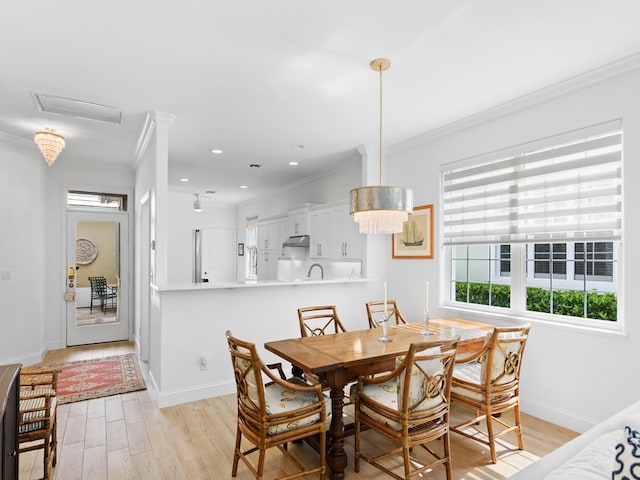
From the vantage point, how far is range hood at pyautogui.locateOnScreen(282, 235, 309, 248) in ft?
19.7

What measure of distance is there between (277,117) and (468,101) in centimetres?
181

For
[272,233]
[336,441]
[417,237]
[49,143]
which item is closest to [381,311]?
[417,237]

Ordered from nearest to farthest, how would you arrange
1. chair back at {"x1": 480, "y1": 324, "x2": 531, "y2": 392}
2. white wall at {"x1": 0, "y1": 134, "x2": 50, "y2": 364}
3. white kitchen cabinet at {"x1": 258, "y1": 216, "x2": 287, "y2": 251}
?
chair back at {"x1": 480, "y1": 324, "x2": 531, "y2": 392} < white wall at {"x1": 0, "y1": 134, "x2": 50, "y2": 364} < white kitchen cabinet at {"x1": 258, "y1": 216, "x2": 287, "y2": 251}

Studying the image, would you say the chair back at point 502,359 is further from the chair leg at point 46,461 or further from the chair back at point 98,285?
the chair back at point 98,285

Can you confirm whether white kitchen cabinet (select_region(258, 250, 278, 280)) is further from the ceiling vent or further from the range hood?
the ceiling vent

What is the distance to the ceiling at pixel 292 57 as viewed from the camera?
211 cm

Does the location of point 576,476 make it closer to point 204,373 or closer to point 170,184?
point 204,373

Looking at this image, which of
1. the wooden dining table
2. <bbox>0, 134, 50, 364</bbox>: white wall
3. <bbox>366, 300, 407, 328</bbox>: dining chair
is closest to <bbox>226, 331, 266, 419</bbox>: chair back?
the wooden dining table

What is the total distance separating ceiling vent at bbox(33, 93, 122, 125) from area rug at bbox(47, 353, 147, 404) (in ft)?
8.74

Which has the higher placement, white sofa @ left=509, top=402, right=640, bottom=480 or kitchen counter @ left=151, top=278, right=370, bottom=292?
kitchen counter @ left=151, top=278, right=370, bottom=292

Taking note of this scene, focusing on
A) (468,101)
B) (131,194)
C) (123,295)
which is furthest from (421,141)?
(123,295)

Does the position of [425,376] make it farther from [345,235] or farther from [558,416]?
[345,235]

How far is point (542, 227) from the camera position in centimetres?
321

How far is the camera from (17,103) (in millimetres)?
3371
